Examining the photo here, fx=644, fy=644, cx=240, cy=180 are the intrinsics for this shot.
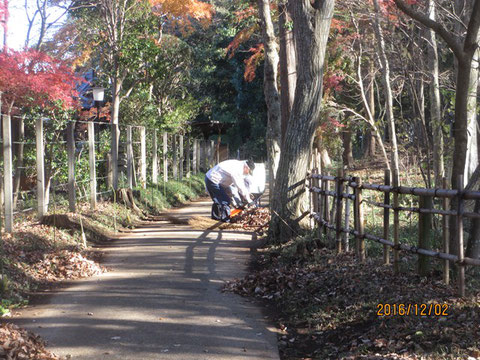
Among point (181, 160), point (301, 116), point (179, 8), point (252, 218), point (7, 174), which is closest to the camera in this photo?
point (7, 174)

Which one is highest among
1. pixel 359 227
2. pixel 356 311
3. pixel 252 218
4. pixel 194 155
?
pixel 194 155

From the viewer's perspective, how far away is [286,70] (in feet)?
53.2

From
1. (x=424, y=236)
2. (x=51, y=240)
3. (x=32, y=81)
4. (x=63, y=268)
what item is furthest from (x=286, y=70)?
(x=424, y=236)

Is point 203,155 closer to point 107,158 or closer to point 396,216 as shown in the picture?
point 107,158

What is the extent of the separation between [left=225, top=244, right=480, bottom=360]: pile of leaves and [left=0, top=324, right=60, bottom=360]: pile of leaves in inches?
93.2

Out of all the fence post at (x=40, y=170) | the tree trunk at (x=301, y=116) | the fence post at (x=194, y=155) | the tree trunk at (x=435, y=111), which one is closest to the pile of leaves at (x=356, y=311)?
the tree trunk at (x=301, y=116)

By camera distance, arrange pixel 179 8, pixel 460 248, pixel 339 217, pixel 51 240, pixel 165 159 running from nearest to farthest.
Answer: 1. pixel 460 248
2. pixel 339 217
3. pixel 51 240
4. pixel 165 159
5. pixel 179 8

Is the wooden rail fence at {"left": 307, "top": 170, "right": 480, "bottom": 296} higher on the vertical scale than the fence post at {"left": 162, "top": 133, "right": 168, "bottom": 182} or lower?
lower

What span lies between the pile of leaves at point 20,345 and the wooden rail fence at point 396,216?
4208mm

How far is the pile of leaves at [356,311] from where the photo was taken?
5621 mm

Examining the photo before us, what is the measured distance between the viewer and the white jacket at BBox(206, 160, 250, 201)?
16750 mm

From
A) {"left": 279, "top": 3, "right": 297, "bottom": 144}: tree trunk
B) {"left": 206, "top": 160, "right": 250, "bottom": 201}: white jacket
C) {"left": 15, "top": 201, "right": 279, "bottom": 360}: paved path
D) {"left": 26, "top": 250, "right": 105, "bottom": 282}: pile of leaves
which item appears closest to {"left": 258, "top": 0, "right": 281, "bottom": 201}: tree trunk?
{"left": 279, "top": 3, "right": 297, "bottom": 144}: tree trunk
